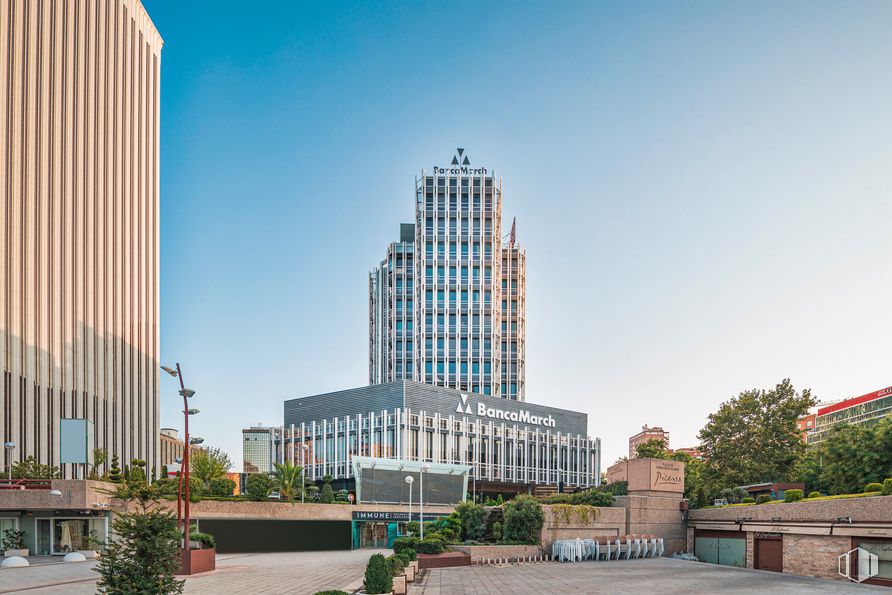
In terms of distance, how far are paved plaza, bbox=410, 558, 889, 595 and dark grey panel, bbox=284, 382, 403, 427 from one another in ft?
149

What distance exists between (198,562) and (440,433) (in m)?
54.8

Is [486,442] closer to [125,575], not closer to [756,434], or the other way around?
[756,434]

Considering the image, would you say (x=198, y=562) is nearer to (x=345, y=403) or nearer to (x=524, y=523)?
(x=524, y=523)

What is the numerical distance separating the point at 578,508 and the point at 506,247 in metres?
88.4

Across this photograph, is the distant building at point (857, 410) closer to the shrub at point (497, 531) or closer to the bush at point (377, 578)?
the shrub at point (497, 531)

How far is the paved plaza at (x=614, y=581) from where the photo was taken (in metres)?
29.0

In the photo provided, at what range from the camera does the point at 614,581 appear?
32.4 metres

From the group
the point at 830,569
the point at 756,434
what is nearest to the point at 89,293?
the point at 756,434

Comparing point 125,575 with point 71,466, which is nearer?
point 125,575

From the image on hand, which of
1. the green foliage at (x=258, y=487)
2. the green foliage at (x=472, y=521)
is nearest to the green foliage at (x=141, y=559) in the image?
the green foliage at (x=472, y=521)

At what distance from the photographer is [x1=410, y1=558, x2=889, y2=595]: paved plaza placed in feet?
95.3

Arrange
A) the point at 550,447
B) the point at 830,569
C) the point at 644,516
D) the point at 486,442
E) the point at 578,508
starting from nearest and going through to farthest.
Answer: the point at 830,569, the point at 578,508, the point at 644,516, the point at 486,442, the point at 550,447

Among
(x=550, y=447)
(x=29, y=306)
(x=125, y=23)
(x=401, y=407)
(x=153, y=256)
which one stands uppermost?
(x=125, y=23)

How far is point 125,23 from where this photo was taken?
8706 centimetres
